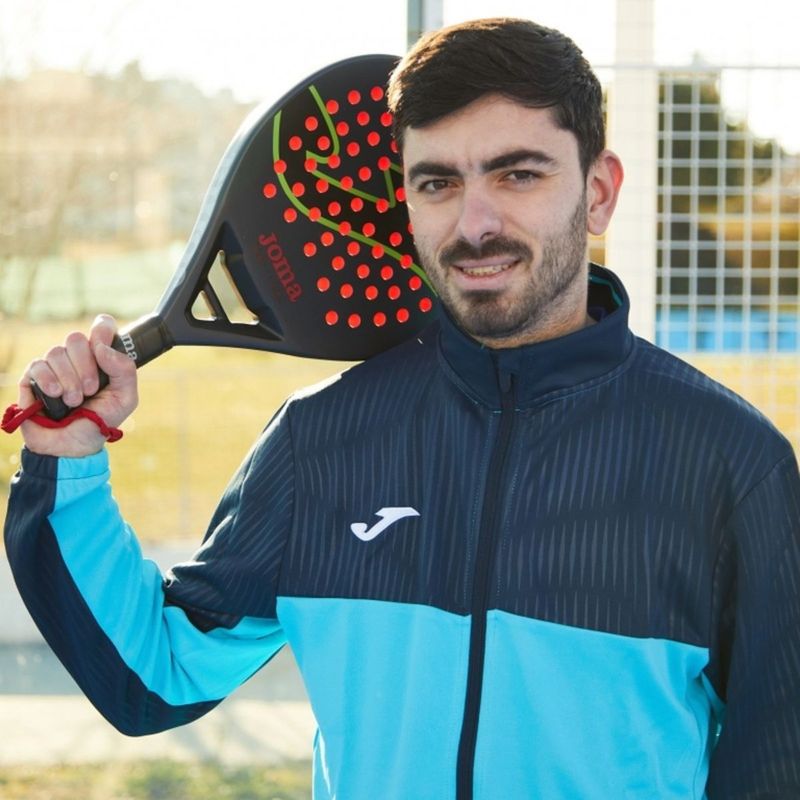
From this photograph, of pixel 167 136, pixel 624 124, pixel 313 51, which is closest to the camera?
pixel 624 124

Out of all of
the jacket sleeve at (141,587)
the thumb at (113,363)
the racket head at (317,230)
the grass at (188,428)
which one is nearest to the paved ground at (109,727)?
the grass at (188,428)

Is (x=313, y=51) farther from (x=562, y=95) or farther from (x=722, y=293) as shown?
(x=562, y=95)

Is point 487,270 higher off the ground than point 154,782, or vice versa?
point 487,270

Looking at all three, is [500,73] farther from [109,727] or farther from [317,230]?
[109,727]

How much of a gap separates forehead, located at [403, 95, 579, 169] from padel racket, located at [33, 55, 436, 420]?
16 centimetres

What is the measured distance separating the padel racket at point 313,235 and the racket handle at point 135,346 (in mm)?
25

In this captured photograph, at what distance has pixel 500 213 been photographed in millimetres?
1009

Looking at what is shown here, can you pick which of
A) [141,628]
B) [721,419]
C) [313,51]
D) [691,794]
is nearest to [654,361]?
[721,419]

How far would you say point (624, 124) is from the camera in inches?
75.5

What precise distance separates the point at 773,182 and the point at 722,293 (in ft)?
0.61

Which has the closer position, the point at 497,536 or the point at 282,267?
the point at 497,536

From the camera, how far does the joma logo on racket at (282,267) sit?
1.15 metres

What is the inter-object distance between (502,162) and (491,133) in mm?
23

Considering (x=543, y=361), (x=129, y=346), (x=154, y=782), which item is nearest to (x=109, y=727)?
(x=154, y=782)
